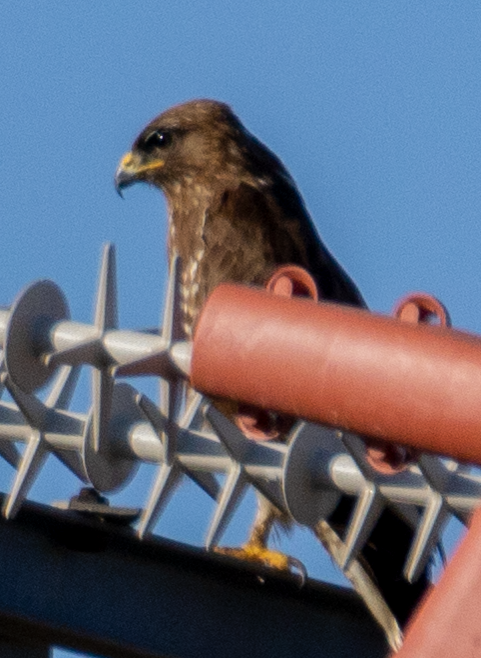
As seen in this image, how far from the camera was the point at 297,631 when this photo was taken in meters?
2.88

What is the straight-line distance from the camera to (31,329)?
2164 millimetres

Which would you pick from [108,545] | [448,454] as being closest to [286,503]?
[108,545]

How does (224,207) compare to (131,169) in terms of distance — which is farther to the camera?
(131,169)

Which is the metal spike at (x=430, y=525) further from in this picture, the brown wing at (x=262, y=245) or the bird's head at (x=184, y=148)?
the bird's head at (x=184, y=148)

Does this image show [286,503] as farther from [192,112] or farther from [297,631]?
[192,112]

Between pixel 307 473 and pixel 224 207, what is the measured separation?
14.5ft

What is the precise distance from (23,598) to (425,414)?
4.85 feet

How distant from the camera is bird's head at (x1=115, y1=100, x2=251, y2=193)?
698 centimetres

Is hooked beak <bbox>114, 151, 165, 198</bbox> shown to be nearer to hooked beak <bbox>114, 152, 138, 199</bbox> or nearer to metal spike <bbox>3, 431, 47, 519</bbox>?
hooked beak <bbox>114, 152, 138, 199</bbox>

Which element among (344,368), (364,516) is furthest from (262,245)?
(344,368)

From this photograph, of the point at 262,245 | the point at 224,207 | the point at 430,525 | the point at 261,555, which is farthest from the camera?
the point at 224,207

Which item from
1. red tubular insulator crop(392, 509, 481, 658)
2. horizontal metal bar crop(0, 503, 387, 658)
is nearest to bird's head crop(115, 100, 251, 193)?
horizontal metal bar crop(0, 503, 387, 658)

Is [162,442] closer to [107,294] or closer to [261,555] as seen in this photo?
[107,294]

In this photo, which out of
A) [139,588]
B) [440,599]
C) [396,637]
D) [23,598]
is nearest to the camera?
[440,599]
